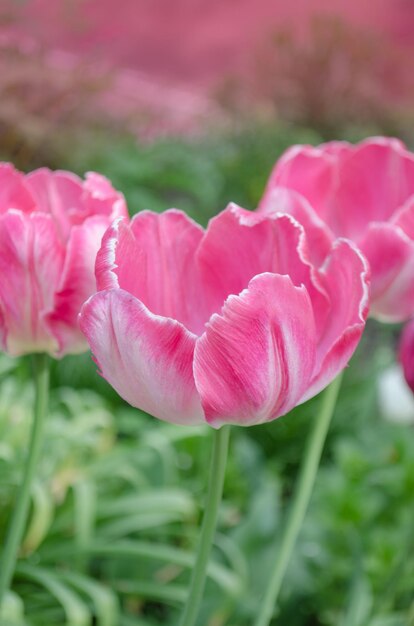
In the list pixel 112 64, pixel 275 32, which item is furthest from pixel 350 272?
pixel 275 32

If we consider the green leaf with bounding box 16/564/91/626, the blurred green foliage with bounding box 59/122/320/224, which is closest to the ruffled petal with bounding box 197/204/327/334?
the green leaf with bounding box 16/564/91/626

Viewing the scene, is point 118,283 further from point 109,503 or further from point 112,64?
point 112,64

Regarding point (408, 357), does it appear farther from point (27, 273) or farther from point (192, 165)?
point (192, 165)

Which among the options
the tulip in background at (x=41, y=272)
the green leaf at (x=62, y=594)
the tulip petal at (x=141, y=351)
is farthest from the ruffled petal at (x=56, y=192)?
the green leaf at (x=62, y=594)

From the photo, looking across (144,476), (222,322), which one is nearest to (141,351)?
(222,322)

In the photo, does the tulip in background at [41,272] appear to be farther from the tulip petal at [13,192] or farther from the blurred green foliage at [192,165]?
the blurred green foliage at [192,165]
